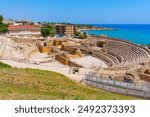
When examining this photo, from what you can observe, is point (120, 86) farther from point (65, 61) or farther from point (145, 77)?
point (65, 61)

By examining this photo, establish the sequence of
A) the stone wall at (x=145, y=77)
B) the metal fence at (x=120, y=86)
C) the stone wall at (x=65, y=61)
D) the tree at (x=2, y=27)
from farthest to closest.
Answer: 1. the tree at (x=2, y=27)
2. the stone wall at (x=65, y=61)
3. the stone wall at (x=145, y=77)
4. the metal fence at (x=120, y=86)

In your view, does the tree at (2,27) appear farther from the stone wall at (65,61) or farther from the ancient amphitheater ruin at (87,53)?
the stone wall at (65,61)

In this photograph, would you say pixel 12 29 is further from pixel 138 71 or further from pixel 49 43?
pixel 138 71

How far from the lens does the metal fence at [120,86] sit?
75.4 feet

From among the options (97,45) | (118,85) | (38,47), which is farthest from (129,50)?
(118,85)

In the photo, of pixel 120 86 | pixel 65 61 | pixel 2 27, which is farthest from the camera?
pixel 2 27

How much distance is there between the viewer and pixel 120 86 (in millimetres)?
24078

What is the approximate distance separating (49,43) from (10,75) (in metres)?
47.8

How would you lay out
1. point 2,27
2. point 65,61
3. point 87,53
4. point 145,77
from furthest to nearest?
1. point 2,27
2. point 87,53
3. point 65,61
4. point 145,77

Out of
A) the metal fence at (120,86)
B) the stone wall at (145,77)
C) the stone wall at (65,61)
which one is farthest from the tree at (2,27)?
the metal fence at (120,86)

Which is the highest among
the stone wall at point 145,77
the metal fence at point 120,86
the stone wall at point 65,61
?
the metal fence at point 120,86

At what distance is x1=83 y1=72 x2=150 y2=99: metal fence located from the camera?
2298cm

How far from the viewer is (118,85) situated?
2419 centimetres

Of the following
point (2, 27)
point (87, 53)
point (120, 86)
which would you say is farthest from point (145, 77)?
point (2, 27)
